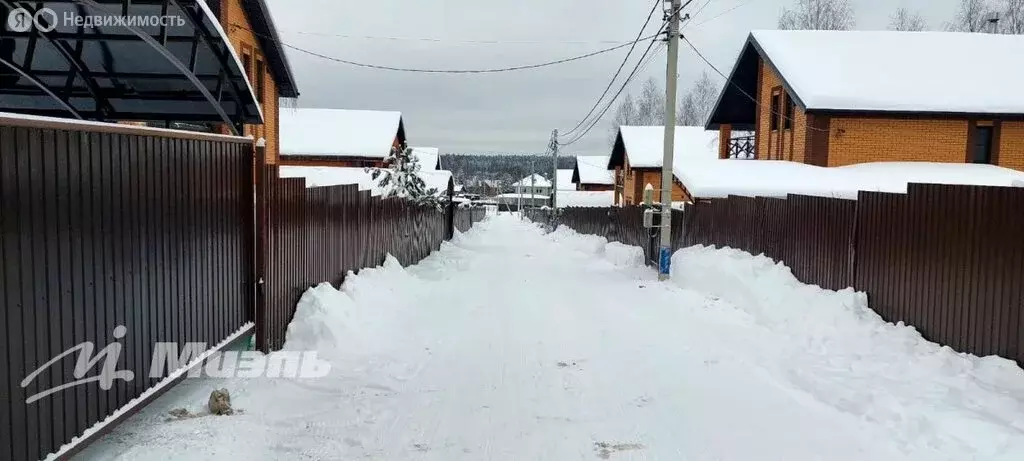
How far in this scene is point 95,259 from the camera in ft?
13.4

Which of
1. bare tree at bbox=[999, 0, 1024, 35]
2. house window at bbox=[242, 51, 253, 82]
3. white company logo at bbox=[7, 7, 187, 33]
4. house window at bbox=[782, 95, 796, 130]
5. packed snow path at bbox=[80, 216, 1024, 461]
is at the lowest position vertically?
packed snow path at bbox=[80, 216, 1024, 461]

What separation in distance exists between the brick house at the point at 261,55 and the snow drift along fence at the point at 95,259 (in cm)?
1023

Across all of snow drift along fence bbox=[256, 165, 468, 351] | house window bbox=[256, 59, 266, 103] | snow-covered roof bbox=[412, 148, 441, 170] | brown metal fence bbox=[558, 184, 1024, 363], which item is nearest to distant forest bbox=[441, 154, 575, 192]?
snow-covered roof bbox=[412, 148, 441, 170]

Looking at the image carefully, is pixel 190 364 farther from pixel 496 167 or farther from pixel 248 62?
pixel 496 167

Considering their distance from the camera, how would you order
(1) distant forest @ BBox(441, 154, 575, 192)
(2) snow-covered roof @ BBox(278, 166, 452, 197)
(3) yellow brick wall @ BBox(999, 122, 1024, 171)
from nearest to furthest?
1. (3) yellow brick wall @ BBox(999, 122, 1024, 171)
2. (2) snow-covered roof @ BBox(278, 166, 452, 197)
3. (1) distant forest @ BBox(441, 154, 575, 192)

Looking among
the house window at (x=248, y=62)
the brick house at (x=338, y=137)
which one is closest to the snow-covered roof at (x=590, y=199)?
the brick house at (x=338, y=137)

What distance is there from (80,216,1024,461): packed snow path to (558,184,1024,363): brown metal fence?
0.86ft

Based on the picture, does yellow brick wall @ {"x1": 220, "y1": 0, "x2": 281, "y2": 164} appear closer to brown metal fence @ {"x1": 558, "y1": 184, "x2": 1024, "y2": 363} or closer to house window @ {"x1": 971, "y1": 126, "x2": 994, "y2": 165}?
brown metal fence @ {"x1": 558, "y1": 184, "x2": 1024, "y2": 363}

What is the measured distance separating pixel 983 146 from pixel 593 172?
168ft

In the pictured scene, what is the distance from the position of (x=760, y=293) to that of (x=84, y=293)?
27.9ft

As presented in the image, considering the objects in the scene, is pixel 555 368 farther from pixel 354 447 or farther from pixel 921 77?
pixel 921 77

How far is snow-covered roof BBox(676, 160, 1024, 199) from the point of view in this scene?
53.6ft

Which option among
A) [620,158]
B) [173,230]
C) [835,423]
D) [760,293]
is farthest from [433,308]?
[620,158]

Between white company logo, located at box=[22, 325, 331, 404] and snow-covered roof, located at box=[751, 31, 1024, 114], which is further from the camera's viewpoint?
snow-covered roof, located at box=[751, 31, 1024, 114]
